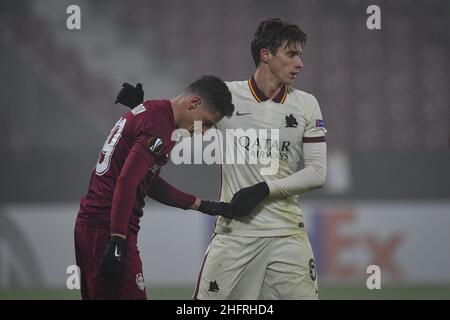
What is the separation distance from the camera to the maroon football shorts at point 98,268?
13.8 ft

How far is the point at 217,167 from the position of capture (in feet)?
40.0

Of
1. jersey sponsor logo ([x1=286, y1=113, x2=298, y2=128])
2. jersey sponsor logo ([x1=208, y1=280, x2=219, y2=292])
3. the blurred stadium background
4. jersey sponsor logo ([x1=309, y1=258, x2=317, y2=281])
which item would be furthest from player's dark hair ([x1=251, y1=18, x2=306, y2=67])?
the blurred stadium background

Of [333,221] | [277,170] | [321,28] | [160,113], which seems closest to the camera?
[160,113]

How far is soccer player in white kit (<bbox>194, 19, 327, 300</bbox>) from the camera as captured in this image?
4.60m

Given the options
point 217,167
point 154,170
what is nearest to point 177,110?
point 154,170

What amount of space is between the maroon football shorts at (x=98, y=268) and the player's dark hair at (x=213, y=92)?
2.77ft

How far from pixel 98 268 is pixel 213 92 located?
1.14 metres

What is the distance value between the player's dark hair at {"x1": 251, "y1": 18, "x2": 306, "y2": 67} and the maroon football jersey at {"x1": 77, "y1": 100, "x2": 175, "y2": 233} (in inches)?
32.4

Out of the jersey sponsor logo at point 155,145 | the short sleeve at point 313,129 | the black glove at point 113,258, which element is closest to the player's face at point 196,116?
the jersey sponsor logo at point 155,145

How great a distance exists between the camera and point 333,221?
11.6 metres

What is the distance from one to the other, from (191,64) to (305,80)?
199cm

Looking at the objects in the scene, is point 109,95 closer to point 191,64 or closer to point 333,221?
point 191,64

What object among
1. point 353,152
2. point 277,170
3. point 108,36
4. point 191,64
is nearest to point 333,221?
point 353,152

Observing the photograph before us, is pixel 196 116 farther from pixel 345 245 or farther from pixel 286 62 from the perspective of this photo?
pixel 345 245
